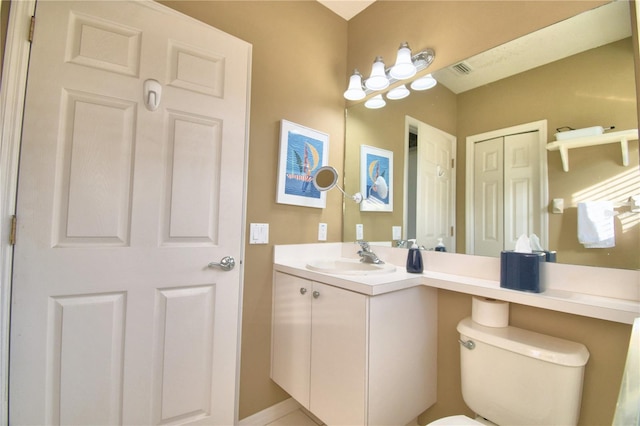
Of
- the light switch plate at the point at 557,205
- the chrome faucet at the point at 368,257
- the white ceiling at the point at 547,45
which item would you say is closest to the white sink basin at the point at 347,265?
the chrome faucet at the point at 368,257

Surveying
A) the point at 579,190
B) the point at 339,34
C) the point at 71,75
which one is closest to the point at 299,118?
the point at 339,34

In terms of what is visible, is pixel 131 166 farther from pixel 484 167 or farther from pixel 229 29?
pixel 484 167

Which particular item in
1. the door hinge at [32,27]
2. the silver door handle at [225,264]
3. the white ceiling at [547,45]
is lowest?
the silver door handle at [225,264]

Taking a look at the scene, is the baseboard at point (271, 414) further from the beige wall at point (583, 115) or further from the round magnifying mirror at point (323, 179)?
the beige wall at point (583, 115)

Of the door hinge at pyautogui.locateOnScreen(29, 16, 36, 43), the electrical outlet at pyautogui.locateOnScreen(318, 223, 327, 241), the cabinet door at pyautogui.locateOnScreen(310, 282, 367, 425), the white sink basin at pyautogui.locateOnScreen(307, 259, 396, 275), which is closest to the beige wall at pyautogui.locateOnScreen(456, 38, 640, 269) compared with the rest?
the white sink basin at pyautogui.locateOnScreen(307, 259, 396, 275)

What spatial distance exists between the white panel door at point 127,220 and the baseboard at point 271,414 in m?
0.16

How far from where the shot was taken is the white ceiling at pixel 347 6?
73.6 inches

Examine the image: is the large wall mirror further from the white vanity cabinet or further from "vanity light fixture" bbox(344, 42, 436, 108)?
the white vanity cabinet

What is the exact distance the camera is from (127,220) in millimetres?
1159

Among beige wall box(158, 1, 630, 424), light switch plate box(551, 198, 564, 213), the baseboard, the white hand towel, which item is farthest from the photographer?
the baseboard

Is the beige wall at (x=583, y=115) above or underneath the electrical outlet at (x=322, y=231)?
above

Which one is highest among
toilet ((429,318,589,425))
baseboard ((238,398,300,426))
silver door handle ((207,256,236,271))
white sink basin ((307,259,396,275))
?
silver door handle ((207,256,236,271))

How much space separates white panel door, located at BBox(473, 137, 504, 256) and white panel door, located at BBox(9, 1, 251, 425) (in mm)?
1180

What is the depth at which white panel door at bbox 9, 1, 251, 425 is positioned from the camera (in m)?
1.01
